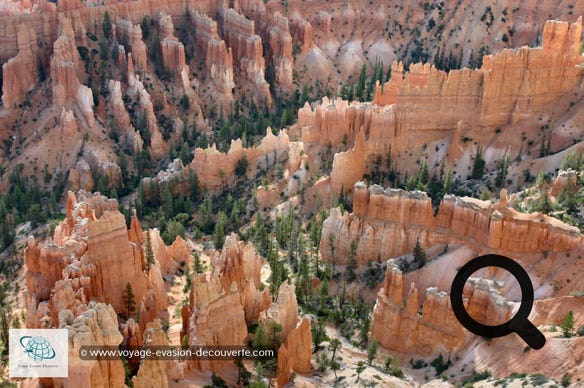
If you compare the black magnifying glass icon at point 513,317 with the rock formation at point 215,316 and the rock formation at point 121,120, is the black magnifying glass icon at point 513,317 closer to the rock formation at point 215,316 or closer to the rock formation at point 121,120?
the rock formation at point 215,316

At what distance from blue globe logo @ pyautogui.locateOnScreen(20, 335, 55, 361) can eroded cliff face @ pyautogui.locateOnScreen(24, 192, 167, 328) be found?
4.85 m

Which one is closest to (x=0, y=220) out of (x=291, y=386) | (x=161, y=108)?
(x=161, y=108)

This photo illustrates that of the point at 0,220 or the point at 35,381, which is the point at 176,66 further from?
the point at 35,381

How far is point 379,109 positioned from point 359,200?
47.0 feet

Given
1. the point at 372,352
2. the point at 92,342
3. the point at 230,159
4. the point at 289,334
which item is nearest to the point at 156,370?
the point at 92,342

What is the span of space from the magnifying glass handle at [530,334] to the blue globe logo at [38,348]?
25.1 meters

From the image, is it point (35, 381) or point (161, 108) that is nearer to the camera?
point (35, 381)

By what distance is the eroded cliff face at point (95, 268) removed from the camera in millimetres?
46125

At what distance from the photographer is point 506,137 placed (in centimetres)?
6812

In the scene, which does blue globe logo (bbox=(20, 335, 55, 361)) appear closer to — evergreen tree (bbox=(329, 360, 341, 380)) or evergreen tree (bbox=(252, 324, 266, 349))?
evergreen tree (bbox=(252, 324, 266, 349))

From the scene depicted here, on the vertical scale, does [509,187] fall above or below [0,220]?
above

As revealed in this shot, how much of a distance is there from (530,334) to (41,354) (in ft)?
85.5

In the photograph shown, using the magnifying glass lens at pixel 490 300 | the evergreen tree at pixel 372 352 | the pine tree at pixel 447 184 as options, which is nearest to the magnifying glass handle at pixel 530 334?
the magnifying glass lens at pixel 490 300

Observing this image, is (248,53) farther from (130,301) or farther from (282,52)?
(130,301)
